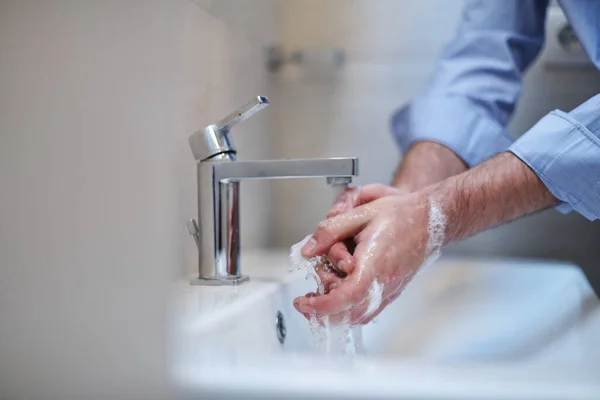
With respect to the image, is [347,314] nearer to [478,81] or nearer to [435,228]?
[435,228]

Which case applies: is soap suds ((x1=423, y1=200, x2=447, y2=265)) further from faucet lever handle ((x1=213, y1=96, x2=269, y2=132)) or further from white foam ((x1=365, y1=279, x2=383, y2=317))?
faucet lever handle ((x1=213, y1=96, x2=269, y2=132))

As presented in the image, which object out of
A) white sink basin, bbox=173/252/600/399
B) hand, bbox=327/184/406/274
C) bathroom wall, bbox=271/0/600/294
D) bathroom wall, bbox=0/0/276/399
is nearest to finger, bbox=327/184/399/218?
hand, bbox=327/184/406/274

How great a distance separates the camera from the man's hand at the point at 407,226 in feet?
1.57

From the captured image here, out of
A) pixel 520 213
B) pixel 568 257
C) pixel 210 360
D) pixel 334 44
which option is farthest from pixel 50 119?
pixel 568 257

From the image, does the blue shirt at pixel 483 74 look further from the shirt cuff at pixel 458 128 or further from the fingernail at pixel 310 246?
the fingernail at pixel 310 246

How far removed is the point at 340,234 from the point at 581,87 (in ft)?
1.68

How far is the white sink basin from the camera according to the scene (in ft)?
1.09

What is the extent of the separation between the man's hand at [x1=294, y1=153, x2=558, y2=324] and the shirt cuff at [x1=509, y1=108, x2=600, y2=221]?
0.04ft

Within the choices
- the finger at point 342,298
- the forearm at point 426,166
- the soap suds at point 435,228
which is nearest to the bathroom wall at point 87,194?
A: the finger at point 342,298

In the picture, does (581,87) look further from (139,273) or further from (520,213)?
(139,273)

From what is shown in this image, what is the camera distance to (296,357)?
0.40 meters

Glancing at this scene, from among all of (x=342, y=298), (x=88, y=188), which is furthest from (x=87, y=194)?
(x=342, y=298)

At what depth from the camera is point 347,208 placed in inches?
22.6

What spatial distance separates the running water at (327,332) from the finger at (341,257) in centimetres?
2
